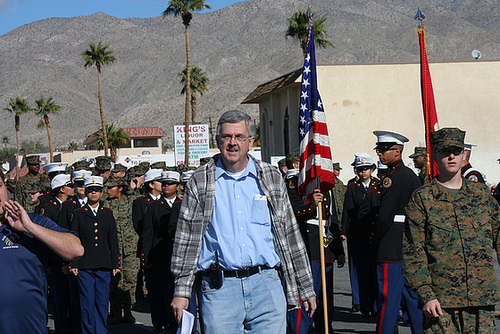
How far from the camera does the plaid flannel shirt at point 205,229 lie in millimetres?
4773

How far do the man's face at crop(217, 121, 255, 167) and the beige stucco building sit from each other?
29368mm

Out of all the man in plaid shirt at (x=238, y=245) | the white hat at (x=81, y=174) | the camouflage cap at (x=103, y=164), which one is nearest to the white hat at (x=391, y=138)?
the man in plaid shirt at (x=238, y=245)

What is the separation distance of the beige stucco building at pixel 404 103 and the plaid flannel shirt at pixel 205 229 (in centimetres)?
2937

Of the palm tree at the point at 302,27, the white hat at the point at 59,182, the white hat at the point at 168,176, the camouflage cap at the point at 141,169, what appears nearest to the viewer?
the white hat at the point at 168,176

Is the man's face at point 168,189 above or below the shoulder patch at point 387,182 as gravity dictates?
below

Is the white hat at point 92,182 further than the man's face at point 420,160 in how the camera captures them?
No

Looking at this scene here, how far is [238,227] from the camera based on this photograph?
4.76m

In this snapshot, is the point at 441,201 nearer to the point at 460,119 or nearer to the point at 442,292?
the point at 442,292

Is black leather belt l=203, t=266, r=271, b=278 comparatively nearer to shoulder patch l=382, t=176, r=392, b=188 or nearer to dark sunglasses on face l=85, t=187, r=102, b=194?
shoulder patch l=382, t=176, r=392, b=188

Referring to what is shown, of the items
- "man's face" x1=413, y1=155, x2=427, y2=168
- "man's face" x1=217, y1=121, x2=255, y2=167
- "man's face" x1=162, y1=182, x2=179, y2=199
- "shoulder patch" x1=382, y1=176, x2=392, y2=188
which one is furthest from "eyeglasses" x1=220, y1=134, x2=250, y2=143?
"man's face" x1=413, y1=155, x2=427, y2=168

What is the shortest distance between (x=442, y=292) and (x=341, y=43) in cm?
19522

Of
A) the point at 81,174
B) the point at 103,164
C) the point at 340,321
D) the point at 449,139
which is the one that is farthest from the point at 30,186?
the point at 449,139

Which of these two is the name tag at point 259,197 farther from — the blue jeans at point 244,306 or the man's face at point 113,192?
the man's face at point 113,192

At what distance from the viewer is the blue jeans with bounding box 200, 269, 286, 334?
4.70 meters
